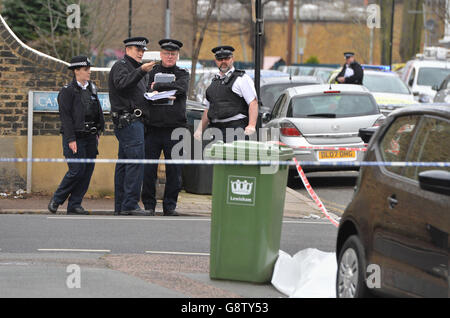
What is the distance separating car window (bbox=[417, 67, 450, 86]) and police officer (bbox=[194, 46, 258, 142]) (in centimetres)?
1844

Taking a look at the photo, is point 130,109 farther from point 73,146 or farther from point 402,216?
point 402,216

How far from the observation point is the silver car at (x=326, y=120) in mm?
14242

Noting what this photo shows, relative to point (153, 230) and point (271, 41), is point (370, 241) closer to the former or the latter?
point (153, 230)

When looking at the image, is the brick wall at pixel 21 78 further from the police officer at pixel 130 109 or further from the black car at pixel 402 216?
the black car at pixel 402 216

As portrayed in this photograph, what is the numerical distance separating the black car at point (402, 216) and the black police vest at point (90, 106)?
5.03 metres

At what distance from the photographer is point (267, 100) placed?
1975cm

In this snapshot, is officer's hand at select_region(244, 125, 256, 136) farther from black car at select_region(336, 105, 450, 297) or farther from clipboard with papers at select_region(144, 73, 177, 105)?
black car at select_region(336, 105, 450, 297)

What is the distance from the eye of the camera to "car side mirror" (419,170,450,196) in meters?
5.32

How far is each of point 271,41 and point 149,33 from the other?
58.4 meters

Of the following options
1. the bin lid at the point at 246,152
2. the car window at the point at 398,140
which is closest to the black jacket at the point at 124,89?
the bin lid at the point at 246,152

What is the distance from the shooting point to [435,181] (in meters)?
5.36

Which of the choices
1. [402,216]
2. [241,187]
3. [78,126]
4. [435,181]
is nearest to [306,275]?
[241,187]

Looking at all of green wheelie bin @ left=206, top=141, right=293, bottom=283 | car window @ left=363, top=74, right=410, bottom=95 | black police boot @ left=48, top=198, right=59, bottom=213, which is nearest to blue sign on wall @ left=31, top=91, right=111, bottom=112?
black police boot @ left=48, top=198, right=59, bottom=213
